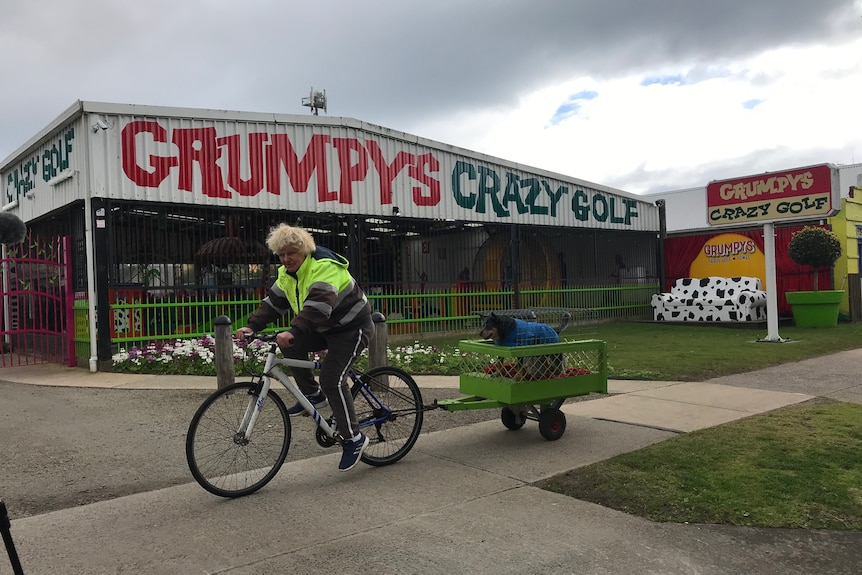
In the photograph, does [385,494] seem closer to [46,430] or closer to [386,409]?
[386,409]

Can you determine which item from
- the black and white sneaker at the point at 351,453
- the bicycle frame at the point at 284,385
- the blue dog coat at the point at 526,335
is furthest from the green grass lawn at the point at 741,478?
the bicycle frame at the point at 284,385

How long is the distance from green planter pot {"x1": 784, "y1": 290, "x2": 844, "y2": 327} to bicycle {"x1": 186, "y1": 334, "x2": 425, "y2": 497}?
15381 mm

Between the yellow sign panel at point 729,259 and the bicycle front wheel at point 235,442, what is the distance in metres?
18.4

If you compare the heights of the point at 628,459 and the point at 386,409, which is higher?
the point at 386,409

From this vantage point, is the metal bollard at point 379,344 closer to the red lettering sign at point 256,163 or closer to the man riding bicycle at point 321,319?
the man riding bicycle at point 321,319

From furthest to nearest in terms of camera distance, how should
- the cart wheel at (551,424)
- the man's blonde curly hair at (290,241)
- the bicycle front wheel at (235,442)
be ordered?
the cart wheel at (551,424)
the man's blonde curly hair at (290,241)
the bicycle front wheel at (235,442)

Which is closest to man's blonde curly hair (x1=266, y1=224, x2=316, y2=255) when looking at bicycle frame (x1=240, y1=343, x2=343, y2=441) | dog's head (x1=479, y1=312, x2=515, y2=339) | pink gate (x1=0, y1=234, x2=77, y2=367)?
bicycle frame (x1=240, y1=343, x2=343, y2=441)

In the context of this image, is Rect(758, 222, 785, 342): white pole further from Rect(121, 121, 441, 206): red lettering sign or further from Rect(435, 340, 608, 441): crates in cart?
Rect(435, 340, 608, 441): crates in cart

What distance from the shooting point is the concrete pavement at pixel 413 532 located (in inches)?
129

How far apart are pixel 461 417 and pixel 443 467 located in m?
1.80

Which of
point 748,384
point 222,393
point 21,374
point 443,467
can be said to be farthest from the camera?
point 21,374

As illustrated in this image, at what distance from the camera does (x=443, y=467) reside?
4.98m

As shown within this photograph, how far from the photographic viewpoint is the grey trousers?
461 cm

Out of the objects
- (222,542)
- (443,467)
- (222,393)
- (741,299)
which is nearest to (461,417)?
(443,467)
